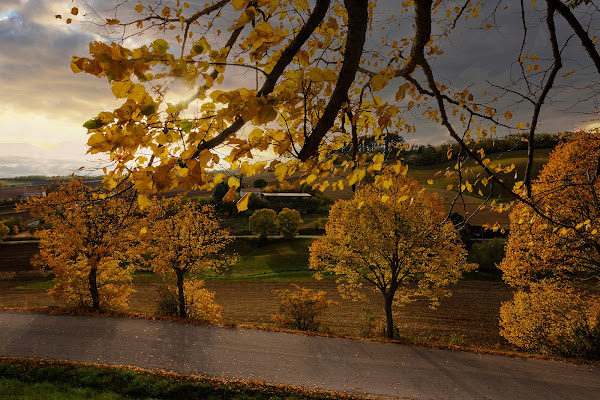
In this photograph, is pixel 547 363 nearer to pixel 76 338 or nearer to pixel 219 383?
pixel 219 383

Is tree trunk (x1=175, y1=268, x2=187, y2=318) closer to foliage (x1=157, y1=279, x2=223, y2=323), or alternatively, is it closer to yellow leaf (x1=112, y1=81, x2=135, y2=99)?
foliage (x1=157, y1=279, x2=223, y2=323)

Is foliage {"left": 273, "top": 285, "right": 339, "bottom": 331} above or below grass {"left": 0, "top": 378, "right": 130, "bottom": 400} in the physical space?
below

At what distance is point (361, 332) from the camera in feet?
51.8

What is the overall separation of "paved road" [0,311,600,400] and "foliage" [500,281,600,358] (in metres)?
2.36

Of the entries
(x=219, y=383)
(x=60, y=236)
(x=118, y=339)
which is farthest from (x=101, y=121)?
(x=60, y=236)

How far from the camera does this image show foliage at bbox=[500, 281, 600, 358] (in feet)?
42.3

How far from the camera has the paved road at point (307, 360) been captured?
9612 mm

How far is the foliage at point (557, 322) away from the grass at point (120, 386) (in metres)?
10.4

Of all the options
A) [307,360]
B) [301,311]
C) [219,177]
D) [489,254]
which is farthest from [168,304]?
[489,254]

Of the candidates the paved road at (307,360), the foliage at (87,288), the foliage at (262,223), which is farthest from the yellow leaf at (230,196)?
the foliage at (262,223)

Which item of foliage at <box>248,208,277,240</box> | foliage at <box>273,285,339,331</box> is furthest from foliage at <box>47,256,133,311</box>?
foliage at <box>248,208,277,240</box>

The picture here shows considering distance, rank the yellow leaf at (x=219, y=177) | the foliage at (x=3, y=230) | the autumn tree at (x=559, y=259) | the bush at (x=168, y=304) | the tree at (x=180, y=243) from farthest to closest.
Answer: the foliage at (x=3, y=230), the bush at (x=168, y=304), the tree at (x=180, y=243), the autumn tree at (x=559, y=259), the yellow leaf at (x=219, y=177)

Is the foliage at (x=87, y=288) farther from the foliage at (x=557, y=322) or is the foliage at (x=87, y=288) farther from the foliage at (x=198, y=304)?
the foliage at (x=557, y=322)

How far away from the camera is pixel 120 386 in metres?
9.16
